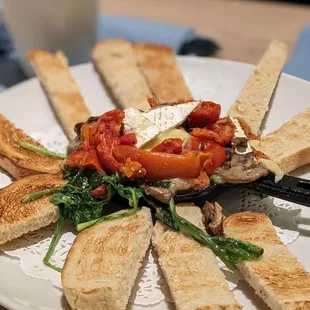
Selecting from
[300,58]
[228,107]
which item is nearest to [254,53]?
[300,58]

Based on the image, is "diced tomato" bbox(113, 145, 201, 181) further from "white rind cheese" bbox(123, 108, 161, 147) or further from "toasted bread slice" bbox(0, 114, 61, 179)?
"toasted bread slice" bbox(0, 114, 61, 179)

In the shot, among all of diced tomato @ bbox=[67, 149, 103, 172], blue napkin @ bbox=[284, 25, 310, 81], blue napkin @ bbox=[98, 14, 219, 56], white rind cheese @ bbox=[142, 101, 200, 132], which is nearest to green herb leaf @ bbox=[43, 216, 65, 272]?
diced tomato @ bbox=[67, 149, 103, 172]

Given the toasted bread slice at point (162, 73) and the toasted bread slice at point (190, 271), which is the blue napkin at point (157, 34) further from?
the toasted bread slice at point (190, 271)

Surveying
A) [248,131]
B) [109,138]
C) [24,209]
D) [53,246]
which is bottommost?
[53,246]

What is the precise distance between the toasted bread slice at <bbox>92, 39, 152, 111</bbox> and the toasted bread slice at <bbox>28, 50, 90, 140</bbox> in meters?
0.22

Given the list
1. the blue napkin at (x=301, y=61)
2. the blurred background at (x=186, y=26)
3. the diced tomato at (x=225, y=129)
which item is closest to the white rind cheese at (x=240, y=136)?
the diced tomato at (x=225, y=129)

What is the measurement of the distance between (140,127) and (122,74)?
1044 mm

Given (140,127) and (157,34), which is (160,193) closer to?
(140,127)

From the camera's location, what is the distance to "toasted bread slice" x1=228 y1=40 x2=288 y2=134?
3008mm

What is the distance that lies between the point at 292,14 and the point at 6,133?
3554 millimetres

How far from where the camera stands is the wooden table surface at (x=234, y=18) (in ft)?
16.2

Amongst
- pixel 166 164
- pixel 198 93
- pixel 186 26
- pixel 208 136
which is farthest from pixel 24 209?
pixel 186 26

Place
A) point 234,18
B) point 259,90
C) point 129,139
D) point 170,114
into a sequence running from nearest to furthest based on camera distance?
point 129,139 < point 170,114 < point 259,90 < point 234,18

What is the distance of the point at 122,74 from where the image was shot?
348 cm
